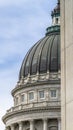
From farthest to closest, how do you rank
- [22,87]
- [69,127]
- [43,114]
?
1. [22,87]
2. [43,114]
3. [69,127]

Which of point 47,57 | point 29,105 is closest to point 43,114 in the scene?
point 29,105

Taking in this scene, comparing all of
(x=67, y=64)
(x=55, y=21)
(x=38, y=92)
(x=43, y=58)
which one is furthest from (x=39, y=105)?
(x=67, y=64)

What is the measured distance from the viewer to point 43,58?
81.6 metres

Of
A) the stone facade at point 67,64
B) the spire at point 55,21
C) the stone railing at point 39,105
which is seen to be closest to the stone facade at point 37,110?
the stone railing at point 39,105

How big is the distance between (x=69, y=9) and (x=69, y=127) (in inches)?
110

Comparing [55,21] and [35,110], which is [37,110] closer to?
[35,110]

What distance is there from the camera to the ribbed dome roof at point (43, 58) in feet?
265

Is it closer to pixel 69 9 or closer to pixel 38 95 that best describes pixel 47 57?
pixel 38 95

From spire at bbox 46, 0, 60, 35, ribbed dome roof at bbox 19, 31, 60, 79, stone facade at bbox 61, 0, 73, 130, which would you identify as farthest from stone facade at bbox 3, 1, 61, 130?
stone facade at bbox 61, 0, 73, 130

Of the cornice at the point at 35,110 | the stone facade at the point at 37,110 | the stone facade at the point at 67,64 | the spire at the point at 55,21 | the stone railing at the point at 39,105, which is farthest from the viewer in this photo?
the spire at the point at 55,21

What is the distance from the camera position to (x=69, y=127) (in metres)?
11.6

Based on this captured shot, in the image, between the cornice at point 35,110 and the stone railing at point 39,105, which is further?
the stone railing at point 39,105

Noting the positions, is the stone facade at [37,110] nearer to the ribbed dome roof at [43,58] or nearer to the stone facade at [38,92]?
the stone facade at [38,92]

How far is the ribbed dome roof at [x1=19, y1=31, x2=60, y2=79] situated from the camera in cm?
8075
